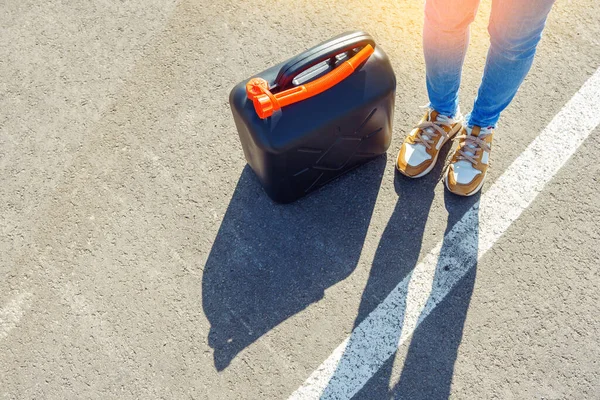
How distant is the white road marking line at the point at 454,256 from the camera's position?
8.04ft

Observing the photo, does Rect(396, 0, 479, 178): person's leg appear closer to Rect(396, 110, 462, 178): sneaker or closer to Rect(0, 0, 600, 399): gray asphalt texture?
Rect(396, 110, 462, 178): sneaker

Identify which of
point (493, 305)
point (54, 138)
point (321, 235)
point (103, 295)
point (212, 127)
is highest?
point (54, 138)

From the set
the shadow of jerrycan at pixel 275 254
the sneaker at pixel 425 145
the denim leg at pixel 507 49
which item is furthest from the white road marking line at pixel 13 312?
the denim leg at pixel 507 49

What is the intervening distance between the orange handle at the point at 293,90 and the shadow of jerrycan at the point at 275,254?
25.4 inches

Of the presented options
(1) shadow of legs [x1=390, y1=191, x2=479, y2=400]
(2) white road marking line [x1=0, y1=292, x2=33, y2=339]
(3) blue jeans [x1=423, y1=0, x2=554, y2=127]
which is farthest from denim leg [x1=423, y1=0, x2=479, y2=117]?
(2) white road marking line [x1=0, y1=292, x2=33, y2=339]

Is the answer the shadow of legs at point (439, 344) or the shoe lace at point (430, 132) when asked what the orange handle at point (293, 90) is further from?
the shadow of legs at point (439, 344)

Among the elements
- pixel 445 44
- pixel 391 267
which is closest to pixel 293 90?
pixel 445 44

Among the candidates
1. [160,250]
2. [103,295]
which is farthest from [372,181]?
[103,295]

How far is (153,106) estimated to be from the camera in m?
3.09

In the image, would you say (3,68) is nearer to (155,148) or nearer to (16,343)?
(155,148)

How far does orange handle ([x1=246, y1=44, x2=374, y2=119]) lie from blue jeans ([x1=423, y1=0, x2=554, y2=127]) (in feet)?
0.99

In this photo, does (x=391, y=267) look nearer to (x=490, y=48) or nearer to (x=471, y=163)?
(x=471, y=163)

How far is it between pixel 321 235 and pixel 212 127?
2.75 feet

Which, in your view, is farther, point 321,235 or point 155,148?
point 155,148
